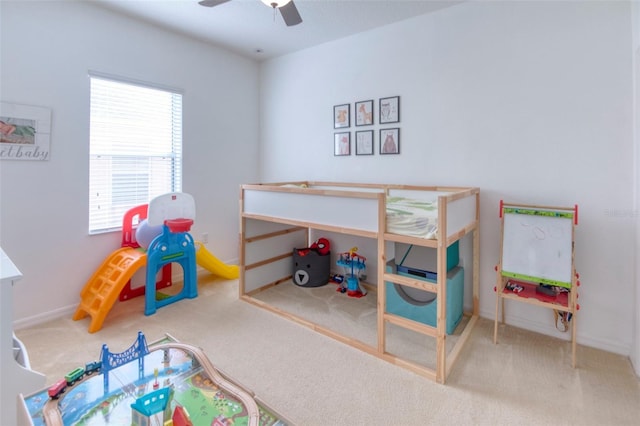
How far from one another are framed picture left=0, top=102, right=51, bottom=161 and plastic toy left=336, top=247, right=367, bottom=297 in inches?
110

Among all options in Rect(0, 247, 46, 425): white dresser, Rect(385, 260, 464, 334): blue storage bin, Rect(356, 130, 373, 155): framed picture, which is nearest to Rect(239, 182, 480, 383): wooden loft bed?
Rect(385, 260, 464, 334): blue storage bin

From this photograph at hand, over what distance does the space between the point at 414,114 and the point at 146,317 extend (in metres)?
3.02

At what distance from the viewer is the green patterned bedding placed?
6.67 feet

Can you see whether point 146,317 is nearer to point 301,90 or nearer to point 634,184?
point 301,90

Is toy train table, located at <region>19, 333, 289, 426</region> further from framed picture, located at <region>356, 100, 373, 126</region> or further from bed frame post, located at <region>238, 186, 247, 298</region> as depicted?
framed picture, located at <region>356, 100, 373, 126</region>

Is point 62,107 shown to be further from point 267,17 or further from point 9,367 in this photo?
point 9,367

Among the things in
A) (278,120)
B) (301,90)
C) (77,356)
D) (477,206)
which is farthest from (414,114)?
(77,356)

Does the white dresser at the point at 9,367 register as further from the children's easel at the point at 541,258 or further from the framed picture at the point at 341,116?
the framed picture at the point at 341,116

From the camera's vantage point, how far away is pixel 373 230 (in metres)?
2.25

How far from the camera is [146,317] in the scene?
2.79 m

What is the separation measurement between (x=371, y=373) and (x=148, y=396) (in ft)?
4.26

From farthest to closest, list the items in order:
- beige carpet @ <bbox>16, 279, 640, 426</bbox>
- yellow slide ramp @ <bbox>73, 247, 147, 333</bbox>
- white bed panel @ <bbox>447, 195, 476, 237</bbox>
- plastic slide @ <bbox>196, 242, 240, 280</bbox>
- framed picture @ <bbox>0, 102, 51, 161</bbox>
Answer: plastic slide @ <bbox>196, 242, 240, 280</bbox> < yellow slide ramp @ <bbox>73, 247, 147, 333</bbox> < framed picture @ <bbox>0, 102, 51, 161</bbox> < white bed panel @ <bbox>447, 195, 476, 237</bbox> < beige carpet @ <bbox>16, 279, 640, 426</bbox>

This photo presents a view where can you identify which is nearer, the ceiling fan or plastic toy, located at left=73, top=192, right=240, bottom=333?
the ceiling fan

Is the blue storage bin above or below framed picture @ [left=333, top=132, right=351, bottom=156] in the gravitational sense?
below
